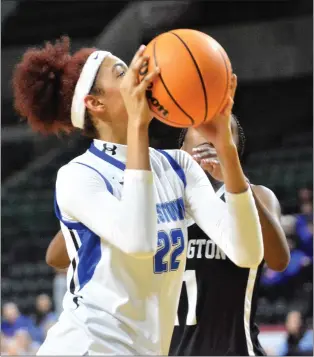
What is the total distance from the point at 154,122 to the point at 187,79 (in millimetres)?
6783

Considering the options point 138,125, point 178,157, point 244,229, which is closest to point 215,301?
point 178,157

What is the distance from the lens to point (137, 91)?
84.1 inches

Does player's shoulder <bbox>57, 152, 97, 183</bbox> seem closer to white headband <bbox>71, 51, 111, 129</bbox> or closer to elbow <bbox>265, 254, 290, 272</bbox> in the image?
white headband <bbox>71, 51, 111, 129</bbox>

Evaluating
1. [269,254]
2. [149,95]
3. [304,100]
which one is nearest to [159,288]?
[149,95]

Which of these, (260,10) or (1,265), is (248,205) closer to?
(1,265)

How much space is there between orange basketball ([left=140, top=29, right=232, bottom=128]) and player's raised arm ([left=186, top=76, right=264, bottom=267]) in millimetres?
82

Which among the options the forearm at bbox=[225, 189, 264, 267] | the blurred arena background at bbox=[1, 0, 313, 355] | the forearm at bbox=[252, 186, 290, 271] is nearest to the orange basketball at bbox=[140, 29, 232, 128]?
the forearm at bbox=[225, 189, 264, 267]

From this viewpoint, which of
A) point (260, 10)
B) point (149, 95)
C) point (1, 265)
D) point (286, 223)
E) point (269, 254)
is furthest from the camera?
point (260, 10)

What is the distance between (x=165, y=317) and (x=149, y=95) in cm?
69

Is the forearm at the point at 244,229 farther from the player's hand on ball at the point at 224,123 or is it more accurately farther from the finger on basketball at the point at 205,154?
the finger on basketball at the point at 205,154

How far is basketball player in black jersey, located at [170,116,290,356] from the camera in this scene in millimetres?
3180

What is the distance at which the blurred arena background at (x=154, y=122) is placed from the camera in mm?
9258

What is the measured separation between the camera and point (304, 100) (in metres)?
11.0

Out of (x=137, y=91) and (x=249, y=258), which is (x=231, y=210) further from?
(x=137, y=91)
